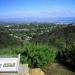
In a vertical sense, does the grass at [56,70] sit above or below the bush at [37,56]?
below

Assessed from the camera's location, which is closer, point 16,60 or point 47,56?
point 16,60

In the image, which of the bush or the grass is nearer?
the grass

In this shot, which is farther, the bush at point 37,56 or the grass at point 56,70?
the bush at point 37,56

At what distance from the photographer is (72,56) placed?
11664 mm

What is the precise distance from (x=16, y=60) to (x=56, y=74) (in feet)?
6.73

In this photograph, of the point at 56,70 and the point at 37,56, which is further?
the point at 37,56

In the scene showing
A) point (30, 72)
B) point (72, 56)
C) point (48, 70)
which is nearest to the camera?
point (30, 72)

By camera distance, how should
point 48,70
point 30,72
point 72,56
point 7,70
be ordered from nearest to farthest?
point 7,70 < point 30,72 < point 48,70 < point 72,56

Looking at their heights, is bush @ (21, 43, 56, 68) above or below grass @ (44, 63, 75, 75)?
above

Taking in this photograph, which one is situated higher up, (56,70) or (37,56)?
(37,56)

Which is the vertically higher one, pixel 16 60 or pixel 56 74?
pixel 16 60

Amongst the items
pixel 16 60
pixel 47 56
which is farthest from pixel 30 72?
pixel 47 56

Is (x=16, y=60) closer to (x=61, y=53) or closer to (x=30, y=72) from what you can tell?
(x=30, y=72)

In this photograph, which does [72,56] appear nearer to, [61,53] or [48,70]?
[61,53]
